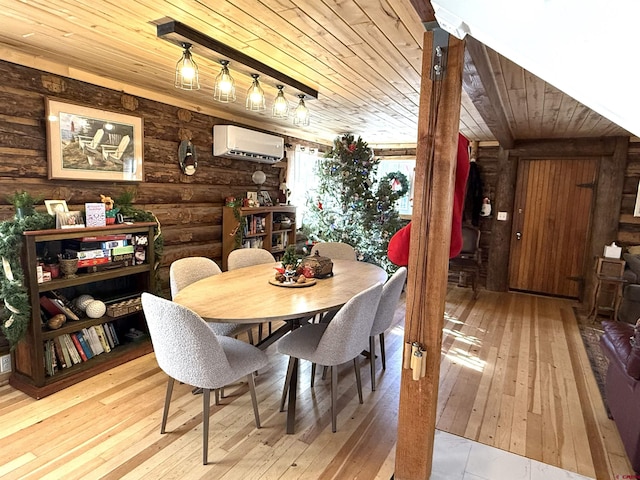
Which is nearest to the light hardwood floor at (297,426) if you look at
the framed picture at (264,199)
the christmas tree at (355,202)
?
the christmas tree at (355,202)

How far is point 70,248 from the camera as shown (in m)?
2.79

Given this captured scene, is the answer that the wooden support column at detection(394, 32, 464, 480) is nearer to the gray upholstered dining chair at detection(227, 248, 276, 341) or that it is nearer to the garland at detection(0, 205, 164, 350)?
the gray upholstered dining chair at detection(227, 248, 276, 341)

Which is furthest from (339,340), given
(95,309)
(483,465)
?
(95,309)

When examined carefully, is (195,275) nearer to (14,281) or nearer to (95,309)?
(95,309)

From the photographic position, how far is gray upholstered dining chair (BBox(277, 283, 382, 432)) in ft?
6.88

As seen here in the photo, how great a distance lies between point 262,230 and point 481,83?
300 cm

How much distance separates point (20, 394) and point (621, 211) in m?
6.29

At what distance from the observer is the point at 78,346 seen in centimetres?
279

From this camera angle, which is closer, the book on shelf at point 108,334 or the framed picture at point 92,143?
→ the framed picture at point 92,143

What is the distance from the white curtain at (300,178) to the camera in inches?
215

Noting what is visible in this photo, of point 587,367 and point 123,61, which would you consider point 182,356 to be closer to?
point 123,61

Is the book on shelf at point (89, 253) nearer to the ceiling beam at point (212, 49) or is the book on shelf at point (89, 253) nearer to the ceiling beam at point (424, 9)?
the ceiling beam at point (212, 49)

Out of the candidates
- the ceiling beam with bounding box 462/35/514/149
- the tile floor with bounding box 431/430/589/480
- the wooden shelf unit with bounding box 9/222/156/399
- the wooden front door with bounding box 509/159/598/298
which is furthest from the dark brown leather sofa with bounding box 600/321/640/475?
the wooden shelf unit with bounding box 9/222/156/399

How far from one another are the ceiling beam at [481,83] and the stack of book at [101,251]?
2.65m
